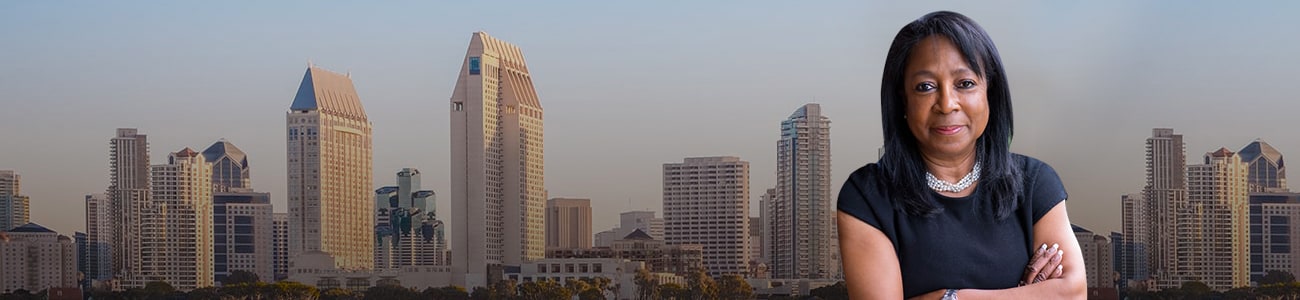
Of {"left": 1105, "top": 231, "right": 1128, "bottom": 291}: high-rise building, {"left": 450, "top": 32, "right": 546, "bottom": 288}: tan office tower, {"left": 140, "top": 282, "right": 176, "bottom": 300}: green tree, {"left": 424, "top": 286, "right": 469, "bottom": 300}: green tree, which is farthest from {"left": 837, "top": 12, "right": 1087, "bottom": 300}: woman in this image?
{"left": 450, "top": 32, "right": 546, "bottom": 288}: tan office tower

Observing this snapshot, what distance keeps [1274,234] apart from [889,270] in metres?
27.7

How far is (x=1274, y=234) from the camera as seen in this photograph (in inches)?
1044

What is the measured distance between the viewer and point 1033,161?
0.72 m

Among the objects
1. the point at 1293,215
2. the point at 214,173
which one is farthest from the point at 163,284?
the point at 1293,215

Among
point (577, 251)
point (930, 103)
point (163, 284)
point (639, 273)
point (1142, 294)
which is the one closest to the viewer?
point (930, 103)

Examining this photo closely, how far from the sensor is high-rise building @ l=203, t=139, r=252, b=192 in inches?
1219

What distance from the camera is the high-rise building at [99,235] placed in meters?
32.3

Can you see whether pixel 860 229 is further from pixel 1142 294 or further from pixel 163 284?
pixel 163 284

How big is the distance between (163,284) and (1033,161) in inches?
1228

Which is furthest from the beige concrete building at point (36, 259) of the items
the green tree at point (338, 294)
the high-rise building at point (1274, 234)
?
the high-rise building at point (1274, 234)

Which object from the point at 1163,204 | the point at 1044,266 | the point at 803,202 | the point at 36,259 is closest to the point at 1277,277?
the point at 1163,204

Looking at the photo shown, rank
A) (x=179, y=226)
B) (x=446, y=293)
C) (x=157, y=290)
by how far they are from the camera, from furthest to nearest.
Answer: (x=179, y=226) → (x=157, y=290) → (x=446, y=293)

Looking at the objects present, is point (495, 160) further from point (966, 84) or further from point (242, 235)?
point (966, 84)

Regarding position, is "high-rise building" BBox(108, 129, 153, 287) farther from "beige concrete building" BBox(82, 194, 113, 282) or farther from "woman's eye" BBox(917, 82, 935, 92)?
"woman's eye" BBox(917, 82, 935, 92)
